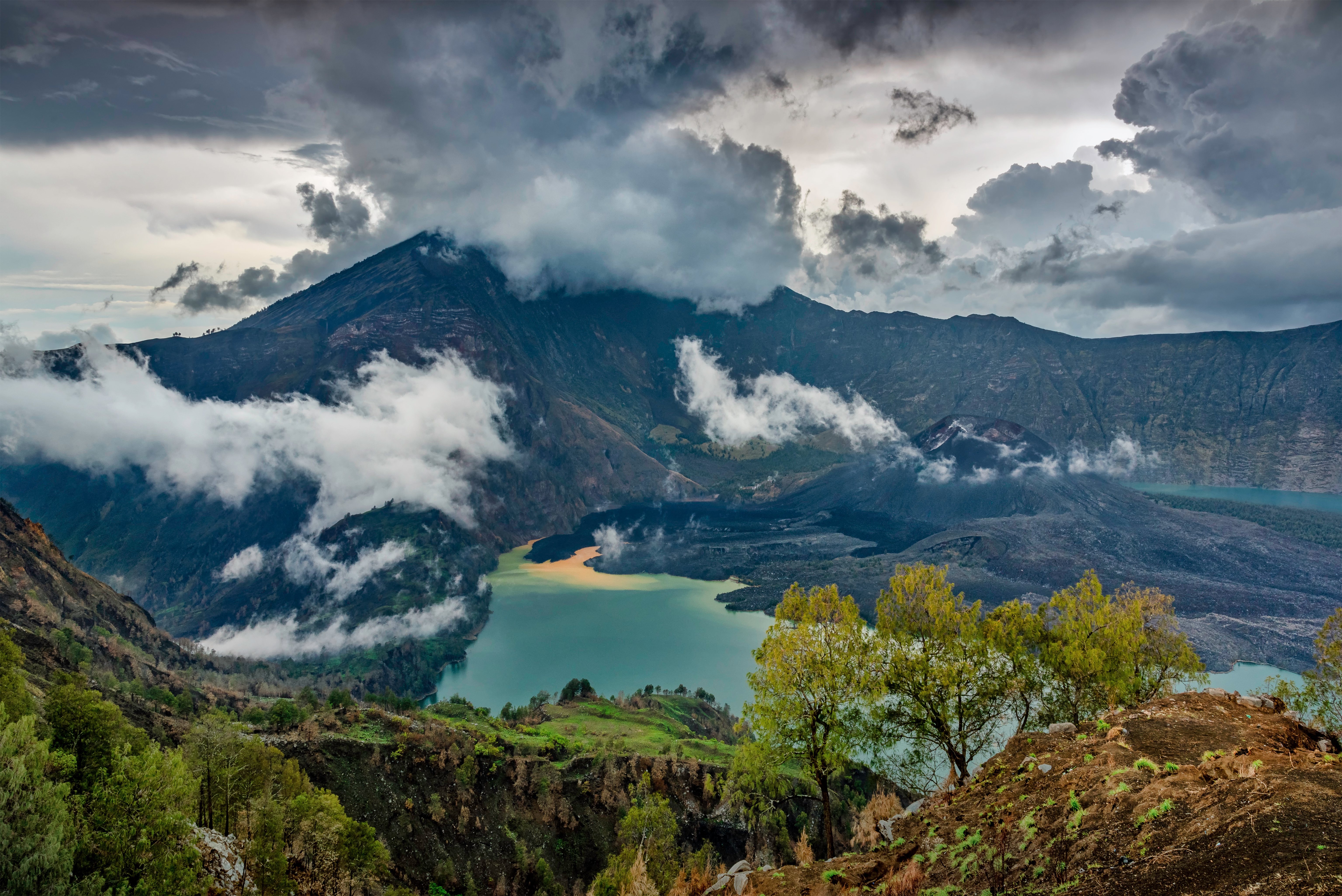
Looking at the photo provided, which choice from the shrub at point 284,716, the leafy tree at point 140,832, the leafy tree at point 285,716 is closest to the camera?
the leafy tree at point 140,832

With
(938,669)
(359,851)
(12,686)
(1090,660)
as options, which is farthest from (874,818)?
(12,686)

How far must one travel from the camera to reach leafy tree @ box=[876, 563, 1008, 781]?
1033 inches

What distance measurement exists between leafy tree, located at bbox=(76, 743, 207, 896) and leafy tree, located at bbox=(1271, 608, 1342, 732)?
39.8m

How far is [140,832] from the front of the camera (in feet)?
63.0

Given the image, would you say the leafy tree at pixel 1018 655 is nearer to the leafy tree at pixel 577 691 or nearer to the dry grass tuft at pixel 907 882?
the dry grass tuft at pixel 907 882

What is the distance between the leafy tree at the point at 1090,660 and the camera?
28750mm

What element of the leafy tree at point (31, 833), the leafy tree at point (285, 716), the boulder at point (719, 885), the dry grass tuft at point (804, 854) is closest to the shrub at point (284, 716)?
the leafy tree at point (285, 716)

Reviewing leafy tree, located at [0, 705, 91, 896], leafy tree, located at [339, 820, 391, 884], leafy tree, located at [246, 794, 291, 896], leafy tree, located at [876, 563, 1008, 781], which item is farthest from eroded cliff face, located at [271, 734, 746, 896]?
leafy tree, located at [0, 705, 91, 896]

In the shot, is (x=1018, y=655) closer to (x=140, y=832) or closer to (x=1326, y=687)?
(x=1326, y=687)

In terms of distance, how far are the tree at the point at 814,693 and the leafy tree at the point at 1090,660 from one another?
33.4 feet

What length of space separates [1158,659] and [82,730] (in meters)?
44.3

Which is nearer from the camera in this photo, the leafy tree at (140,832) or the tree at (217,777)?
the leafy tree at (140,832)

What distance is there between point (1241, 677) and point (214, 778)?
532 ft

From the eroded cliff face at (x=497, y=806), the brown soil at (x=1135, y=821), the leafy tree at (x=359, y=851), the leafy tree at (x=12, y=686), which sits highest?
the leafy tree at (x=12, y=686)
